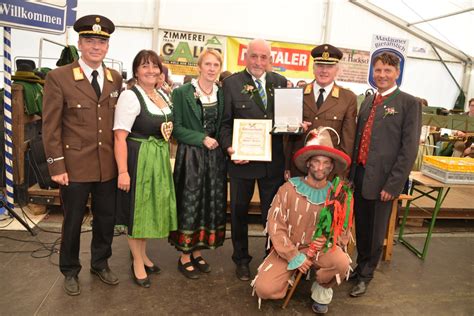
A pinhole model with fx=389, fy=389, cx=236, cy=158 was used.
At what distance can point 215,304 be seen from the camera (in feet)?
8.90

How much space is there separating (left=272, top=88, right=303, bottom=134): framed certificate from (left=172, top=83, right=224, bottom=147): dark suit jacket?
0.47 meters

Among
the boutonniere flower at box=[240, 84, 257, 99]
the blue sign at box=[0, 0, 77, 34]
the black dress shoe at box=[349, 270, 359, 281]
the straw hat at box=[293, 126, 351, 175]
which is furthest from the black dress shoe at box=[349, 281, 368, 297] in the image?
the blue sign at box=[0, 0, 77, 34]

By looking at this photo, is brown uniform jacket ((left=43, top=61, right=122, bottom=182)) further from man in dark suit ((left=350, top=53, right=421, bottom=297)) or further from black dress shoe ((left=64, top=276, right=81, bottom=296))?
man in dark suit ((left=350, top=53, right=421, bottom=297))

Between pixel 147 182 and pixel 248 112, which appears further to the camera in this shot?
pixel 248 112

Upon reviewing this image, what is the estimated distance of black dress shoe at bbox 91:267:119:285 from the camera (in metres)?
2.86

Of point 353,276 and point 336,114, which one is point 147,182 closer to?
point 336,114

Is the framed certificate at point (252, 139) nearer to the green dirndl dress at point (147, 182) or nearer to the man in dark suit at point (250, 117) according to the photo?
the man in dark suit at point (250, 117)

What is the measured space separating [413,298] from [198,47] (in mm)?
7578

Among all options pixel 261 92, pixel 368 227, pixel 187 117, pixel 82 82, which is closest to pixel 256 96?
pixel 261 92

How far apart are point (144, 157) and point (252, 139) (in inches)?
30.5

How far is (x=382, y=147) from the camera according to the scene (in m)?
2.79

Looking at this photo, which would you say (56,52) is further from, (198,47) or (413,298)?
(413,298)

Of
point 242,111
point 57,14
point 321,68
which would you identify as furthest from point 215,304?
point 57,14

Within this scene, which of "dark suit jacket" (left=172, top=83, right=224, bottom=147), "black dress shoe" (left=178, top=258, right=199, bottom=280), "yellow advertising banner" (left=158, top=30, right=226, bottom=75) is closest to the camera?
"dark suit jacket" (left=172, top=83, right=224, bottom=147)
